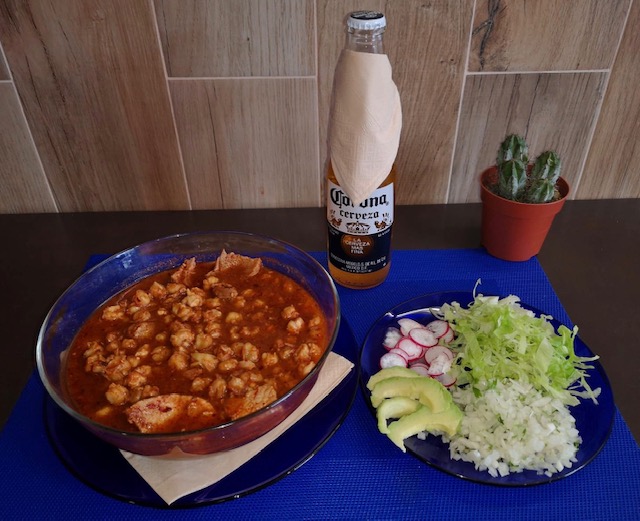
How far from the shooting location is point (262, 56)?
1.51 meters

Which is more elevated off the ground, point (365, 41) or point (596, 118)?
point (365, 41)

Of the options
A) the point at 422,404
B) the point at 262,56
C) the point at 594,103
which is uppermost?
the point at 262,56

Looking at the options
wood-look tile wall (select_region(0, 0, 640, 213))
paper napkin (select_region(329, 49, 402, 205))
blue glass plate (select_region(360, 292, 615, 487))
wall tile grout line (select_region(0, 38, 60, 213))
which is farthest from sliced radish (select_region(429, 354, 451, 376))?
wall tile grout line (select_region(0, 38, 60, 213))

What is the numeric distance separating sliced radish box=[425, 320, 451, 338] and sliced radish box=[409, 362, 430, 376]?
92 mm

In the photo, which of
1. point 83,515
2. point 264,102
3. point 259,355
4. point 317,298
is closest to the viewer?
point 83,515

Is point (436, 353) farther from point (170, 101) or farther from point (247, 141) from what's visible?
point (170, 101)

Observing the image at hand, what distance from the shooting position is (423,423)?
1.00 metres

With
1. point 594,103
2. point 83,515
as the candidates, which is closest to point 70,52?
point 83,515

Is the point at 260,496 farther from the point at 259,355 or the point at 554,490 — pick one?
the point at 554,490

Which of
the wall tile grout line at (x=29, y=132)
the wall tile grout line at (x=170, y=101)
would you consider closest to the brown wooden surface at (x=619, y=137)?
the wall tile grout line at (x=170, y=101)

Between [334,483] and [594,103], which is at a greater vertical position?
[594,103]

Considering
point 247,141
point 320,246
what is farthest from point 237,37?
point 320,246

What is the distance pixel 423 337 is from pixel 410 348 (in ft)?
0.16

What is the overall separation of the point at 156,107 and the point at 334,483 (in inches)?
46.0
